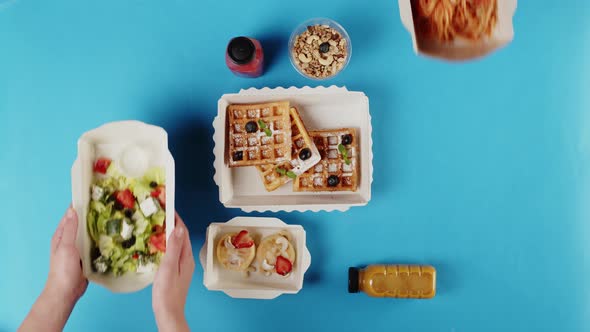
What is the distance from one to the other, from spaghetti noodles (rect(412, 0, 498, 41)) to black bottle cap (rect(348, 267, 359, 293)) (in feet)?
2.57

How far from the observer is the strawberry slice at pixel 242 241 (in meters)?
1.56

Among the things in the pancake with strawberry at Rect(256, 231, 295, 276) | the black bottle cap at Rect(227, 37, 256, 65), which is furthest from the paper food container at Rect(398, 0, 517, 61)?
the pancake with strawberry at Rect(256, 231, 295, 276)

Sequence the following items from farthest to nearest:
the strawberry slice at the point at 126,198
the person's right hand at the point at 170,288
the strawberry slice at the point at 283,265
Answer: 1. the strawberry slice at the point at 283,265
2. the strawberry slice at the point at 126,198
3. the person's right hand at the point at 170,288

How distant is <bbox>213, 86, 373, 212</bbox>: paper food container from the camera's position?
151 cm

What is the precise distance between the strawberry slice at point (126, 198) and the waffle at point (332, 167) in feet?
1.69

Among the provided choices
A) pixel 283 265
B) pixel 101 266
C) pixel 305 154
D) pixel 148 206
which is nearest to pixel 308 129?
pixel 305 154

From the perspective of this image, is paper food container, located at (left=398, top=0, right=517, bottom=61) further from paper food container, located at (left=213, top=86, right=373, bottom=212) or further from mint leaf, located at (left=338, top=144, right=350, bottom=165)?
mint leaf, located at (left=338, top=144, right=350, bottom=165)

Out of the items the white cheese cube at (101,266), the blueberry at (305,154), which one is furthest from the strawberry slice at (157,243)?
the blueberry at (305,154)

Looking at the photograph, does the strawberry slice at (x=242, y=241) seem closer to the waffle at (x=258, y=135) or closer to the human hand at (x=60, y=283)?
the waffle at (x=258, y=135)

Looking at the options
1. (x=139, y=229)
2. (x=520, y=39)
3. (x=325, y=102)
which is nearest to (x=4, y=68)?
(x=139, y=229)

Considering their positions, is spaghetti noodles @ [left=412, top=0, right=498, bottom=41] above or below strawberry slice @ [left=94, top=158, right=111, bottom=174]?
above

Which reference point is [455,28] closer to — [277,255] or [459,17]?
[459,17]

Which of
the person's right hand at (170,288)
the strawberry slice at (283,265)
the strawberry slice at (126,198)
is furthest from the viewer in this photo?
the strawberry slice at (283,265)

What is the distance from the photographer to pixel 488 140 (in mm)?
1563
